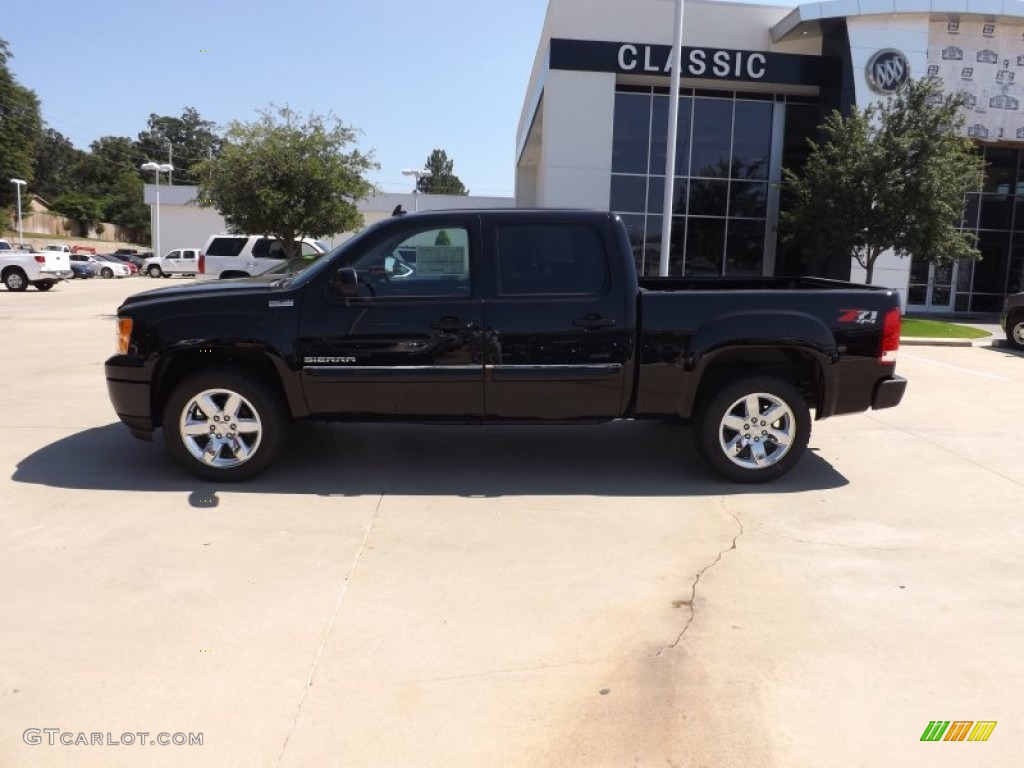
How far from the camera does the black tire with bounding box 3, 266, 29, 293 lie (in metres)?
27.2

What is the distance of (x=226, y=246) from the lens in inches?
879

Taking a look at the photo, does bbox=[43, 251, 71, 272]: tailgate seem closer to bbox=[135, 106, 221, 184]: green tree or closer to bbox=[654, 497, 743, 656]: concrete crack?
bbox=[654, 497, 743, 656]: concrete crack

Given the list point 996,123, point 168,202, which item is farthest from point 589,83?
point 168,202

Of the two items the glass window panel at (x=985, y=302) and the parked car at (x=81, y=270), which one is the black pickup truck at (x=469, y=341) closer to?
the glass window panel at (x=985, y=302)

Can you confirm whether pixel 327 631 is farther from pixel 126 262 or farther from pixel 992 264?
pixel 126 262

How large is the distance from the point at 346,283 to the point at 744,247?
897 inches

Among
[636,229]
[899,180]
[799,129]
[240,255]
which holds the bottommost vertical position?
[240,255]

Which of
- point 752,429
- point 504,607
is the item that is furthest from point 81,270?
point 504,607

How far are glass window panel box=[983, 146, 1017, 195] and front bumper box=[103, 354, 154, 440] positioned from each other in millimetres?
28142

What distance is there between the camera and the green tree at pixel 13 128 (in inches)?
2874

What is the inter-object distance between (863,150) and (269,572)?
19.6m

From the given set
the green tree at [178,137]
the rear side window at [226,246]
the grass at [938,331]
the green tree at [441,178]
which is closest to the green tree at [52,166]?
the green tree at [178,137]

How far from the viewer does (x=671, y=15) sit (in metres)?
23.1

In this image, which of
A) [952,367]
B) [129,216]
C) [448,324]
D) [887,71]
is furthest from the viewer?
[129,216]
